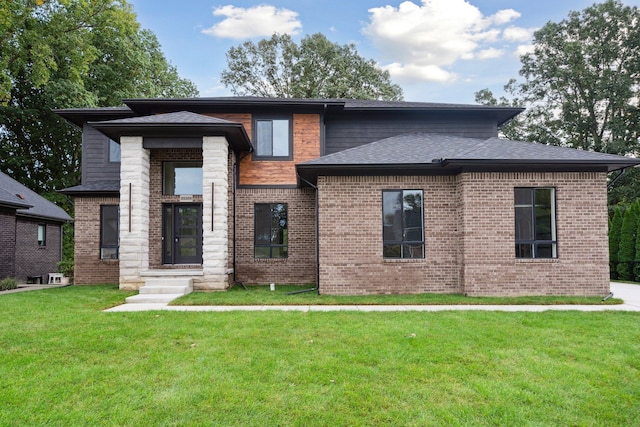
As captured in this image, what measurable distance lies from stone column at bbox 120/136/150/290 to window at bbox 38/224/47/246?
36.5 ft

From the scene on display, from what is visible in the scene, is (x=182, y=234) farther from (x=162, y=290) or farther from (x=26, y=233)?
(x=26, y=233)

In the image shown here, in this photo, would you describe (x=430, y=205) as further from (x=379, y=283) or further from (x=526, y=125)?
(x=526, y=125)

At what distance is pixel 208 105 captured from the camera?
12.3 metres

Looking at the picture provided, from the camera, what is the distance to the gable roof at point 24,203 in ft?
47.3

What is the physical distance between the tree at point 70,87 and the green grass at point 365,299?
1294 centimetres

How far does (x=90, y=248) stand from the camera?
12.9 meters

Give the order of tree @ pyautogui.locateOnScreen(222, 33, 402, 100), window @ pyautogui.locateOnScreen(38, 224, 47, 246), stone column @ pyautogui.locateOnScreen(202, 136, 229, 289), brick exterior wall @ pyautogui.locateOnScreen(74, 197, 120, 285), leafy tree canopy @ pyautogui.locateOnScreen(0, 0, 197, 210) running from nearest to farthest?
stone column @ pyautogui.locateOnScreen(202, 136, 229, 289) → brick exterior wall @ pyautogui.locateOnScreen(74, 197, 120, 285) → leafy tree canopy @ pyautogui.locateOnScreen(0, 0, 197, 210) → window @ pyautogui.locateOnScreen(38, 224, 47, 246) → tree @ pyautogui.locateOnScreen(222, 33, 402, 100)

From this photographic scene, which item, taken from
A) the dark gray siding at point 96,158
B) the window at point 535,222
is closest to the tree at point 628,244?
the window at point 535,222

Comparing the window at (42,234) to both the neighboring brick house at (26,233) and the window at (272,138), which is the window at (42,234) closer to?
the neighboring brick house at (26,233)

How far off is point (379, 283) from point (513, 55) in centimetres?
2234

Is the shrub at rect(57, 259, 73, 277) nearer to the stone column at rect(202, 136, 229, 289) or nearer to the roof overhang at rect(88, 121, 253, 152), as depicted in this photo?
the roof overhang at rect(88, 121, 253, 152)

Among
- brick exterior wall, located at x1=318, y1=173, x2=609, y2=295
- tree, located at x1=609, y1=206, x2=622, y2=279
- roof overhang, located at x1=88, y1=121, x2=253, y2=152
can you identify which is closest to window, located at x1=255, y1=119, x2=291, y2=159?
roof overhang, located at x1=88, y1=121, x2=253, y2=152

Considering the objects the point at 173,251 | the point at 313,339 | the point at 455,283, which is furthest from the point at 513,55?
the point at 313,339

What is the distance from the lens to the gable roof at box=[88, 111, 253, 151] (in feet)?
33.0
